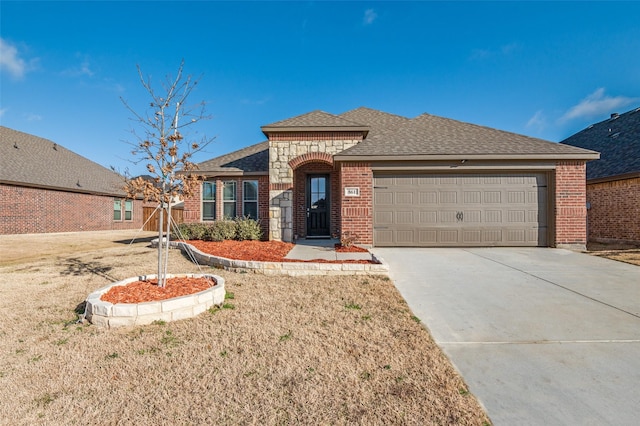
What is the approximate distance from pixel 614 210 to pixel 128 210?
27.9 meters

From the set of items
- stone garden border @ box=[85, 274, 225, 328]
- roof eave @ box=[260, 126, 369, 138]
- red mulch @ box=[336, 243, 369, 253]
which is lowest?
stone garden border @ box=[85, 274, 225, 328]

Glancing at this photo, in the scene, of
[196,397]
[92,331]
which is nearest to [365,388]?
[196,397]

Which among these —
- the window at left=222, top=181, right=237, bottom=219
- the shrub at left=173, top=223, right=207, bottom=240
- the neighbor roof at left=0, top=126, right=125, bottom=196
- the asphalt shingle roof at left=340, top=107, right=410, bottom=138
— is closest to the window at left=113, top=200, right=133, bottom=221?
the neighbor roof at left=0, top=126, right=125, bottom=196

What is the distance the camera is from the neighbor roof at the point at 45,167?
15.4 metres

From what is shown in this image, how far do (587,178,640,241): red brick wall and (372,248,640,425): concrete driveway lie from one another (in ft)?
18.7

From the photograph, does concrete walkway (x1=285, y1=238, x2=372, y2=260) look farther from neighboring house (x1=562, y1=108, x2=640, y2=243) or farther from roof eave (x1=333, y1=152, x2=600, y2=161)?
neighboring house (x1=562, y1=108, x2=640, y2=243)

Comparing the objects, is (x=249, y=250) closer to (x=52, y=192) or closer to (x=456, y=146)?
(x=456, y=146)

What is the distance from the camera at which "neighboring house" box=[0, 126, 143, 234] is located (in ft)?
48.6

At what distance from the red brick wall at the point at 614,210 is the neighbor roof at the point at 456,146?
316cm

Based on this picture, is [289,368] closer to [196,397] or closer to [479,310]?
[196,397]

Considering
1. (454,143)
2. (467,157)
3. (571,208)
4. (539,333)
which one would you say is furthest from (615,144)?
(539,333)

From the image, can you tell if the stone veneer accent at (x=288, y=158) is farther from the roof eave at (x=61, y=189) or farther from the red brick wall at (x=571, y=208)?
the roof eave at (x=61, y=189)

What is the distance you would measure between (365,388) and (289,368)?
2.31 ft

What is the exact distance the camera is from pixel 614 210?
10844 millimetres
